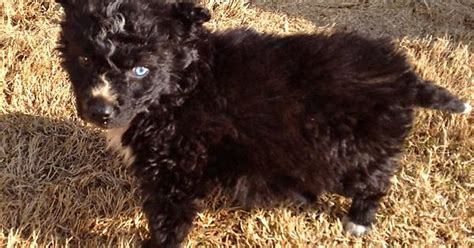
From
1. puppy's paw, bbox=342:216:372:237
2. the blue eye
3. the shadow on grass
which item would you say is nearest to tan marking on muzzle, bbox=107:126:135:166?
the blue eye

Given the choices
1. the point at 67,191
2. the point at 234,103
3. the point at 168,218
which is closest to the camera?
the point at 234,103

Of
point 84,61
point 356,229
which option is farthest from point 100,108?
point 356,229

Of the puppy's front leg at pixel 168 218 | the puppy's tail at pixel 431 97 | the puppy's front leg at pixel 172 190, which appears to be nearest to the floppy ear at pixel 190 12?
the puppy's front leg at pixel 172 190

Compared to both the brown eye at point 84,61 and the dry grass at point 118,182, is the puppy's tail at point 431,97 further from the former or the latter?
the brown eye at point 84,61

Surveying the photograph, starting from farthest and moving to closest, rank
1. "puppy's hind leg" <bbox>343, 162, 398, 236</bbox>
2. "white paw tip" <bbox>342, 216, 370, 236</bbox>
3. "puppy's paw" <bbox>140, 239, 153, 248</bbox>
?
"white paw tip" <bbox>342, 216, 370, 236</bbox> → "puppy's paw" <bbox>140, 239, 153, 248</bbox> → "puppy's hind leg" <bbox>343, 162, 398, 236</bbox>

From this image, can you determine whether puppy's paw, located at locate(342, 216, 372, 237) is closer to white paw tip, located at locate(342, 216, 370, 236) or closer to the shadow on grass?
white paw tip, located at locate(342, 216, 370, 236)

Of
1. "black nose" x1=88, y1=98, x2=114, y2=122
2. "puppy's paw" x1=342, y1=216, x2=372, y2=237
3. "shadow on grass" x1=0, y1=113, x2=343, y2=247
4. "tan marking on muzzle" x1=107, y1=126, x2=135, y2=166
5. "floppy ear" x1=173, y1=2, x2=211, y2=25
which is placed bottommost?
"shadow on grass" x1=0, y1=113, x2=343, y2=247

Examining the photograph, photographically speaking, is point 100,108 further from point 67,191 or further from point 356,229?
point 356,229
